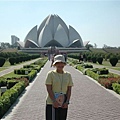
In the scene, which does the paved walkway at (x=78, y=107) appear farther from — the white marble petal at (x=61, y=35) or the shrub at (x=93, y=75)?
the white marble petal at (x=61, y=35)

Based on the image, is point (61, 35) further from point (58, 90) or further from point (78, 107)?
point (58, 90)

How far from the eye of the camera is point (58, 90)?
371 centimetres

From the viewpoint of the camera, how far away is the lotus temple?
253ft

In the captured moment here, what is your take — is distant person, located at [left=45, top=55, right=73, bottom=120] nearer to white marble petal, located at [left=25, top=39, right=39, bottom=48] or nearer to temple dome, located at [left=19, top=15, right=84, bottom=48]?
temple dome, located at [left=19, top=15, right=84, bottom=48]

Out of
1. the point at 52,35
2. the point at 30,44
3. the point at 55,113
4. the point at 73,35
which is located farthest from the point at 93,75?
the point at 30,44

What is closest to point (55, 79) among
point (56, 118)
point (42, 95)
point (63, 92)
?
point (63, 92)

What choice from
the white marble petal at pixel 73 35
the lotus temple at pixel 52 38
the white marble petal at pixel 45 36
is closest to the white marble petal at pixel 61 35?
the lotus temple at pixel 52 38

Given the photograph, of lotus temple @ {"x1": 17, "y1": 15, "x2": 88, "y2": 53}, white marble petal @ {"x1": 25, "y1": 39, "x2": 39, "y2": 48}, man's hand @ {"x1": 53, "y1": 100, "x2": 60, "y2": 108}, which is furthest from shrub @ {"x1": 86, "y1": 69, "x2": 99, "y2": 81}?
white marble petal @ {"x1": 25, "y1": 39, "x2": 39, "y2": 48}

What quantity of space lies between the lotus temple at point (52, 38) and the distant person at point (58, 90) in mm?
71240

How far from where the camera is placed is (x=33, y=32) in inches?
3118

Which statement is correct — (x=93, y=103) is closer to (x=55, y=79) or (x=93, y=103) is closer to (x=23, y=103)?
(x=23, y=103)

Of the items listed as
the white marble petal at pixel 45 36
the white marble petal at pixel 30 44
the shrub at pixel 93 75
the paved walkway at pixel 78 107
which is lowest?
the shrub at pixel 93 75

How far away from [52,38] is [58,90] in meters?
74.6

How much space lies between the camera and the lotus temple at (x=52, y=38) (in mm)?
77250
